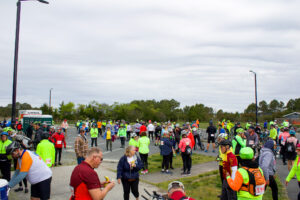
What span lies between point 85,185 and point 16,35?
946 cm

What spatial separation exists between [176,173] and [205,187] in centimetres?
227

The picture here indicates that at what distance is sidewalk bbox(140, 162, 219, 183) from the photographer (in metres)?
9.53

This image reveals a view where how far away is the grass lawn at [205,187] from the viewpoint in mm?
7583

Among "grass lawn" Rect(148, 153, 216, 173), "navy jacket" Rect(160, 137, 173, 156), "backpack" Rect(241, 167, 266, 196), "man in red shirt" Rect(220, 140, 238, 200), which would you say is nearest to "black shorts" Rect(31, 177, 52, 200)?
"backpack" Rect(241, 167, 266, 196)

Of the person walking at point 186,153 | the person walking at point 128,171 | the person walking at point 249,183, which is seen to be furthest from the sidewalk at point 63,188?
the person walking at point 249,183

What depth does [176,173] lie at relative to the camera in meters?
10.5

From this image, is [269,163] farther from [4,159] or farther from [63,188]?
[4,159]

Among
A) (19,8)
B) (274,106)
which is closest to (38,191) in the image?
(19,8)

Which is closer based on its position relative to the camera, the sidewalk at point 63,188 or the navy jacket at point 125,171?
the navy jacket at point 125,171

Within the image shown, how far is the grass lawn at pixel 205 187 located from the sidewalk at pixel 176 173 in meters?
0.52

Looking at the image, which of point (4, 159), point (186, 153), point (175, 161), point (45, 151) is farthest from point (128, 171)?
point (175, 161)

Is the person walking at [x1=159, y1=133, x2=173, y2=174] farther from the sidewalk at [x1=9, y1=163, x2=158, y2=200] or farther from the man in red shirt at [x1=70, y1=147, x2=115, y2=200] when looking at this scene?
the man in red shirt at [x1=70, y1=147, x2=115, y2=200]

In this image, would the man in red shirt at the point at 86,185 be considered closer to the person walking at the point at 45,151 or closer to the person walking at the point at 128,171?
the person walking at the point at 128,171

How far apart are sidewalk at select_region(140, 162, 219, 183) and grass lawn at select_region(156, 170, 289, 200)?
519mm
